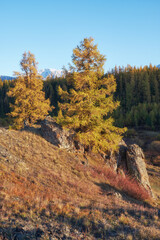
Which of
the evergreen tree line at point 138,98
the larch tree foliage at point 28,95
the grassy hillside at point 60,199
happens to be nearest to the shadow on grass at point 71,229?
the grassy hillside at point 60,199

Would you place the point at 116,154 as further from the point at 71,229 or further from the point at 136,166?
the point at 71,229

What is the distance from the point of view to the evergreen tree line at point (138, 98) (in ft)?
245

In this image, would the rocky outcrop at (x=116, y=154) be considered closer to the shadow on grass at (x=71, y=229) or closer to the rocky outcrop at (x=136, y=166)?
the rocky outcrop at (x=136, y=166)

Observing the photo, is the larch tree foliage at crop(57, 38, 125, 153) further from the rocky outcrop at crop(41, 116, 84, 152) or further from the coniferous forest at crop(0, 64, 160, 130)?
the coniferous forest at crop(0, 64, 160, 130)

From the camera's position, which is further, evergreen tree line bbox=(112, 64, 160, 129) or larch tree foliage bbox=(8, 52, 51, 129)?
evergreen tree line bbox=(112, 64, 160, 129)

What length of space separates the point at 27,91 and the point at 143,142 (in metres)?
39.7

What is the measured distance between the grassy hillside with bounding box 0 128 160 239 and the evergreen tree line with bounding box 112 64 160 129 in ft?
205

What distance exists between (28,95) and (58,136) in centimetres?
1253

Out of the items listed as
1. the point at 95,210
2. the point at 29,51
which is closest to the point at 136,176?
the point at 95,210

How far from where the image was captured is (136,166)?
1725 centimetres

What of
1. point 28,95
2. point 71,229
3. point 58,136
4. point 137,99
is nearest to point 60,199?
Result: point 71,229

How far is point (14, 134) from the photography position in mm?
15242

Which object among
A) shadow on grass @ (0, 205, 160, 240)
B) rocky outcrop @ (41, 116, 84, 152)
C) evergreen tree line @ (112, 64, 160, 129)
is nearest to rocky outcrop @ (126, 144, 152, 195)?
rocky outcrop @ (41, 116, 84, 152)

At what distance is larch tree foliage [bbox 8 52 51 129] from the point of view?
24969 millimetres
